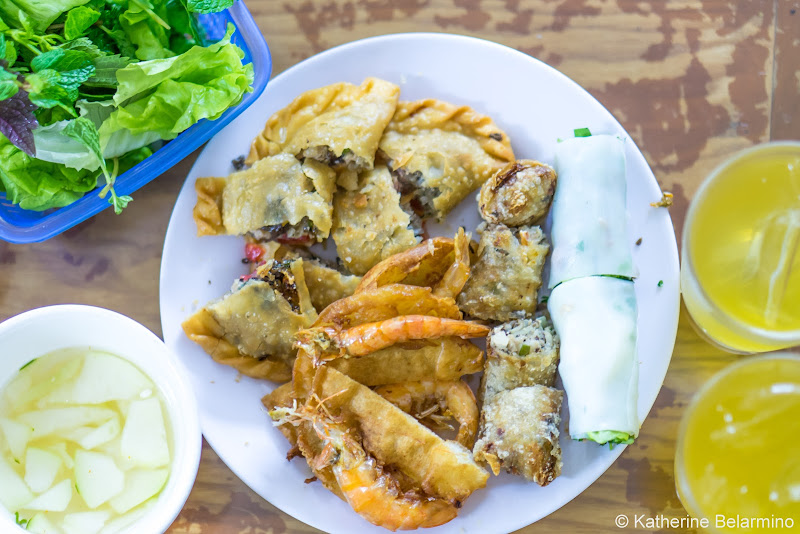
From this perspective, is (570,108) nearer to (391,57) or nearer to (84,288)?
(391,57)

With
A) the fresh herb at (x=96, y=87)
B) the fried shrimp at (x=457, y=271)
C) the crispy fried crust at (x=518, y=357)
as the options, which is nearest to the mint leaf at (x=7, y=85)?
the fresh herb at (x=96, y=87)

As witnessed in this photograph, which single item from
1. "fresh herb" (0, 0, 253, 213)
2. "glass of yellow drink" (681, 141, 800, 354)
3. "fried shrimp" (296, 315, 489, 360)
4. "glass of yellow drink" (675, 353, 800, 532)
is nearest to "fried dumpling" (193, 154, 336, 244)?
"fresh herb" (0, 0, 253, 213)

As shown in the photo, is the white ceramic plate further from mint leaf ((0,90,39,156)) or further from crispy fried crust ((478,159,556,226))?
mint leaf ((0,90,39,156))

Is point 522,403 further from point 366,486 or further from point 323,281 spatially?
point 323,281

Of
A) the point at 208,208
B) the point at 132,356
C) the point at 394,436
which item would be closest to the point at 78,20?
the point at 208,208

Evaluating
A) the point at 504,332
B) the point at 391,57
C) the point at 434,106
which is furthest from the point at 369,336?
the point at 391,57
